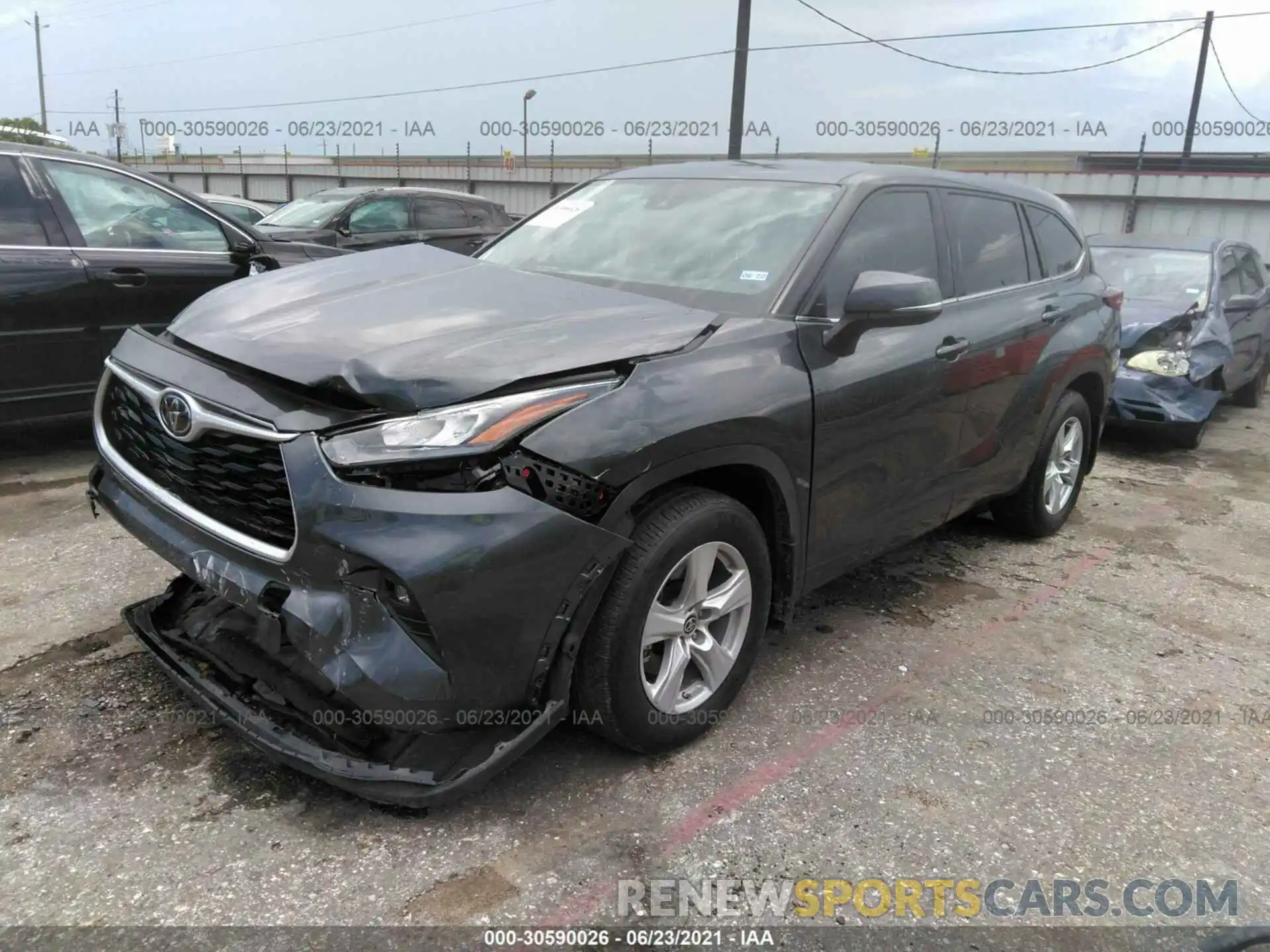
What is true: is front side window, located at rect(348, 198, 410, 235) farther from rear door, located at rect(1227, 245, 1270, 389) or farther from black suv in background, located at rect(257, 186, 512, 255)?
rear door, located at rect(1227, 245, 1270, 389)

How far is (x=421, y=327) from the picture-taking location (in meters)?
2.55

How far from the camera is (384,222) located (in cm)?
1088

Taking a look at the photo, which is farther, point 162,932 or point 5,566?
point 5,566

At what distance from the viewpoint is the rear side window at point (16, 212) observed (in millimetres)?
4797

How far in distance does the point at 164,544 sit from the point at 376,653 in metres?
0.86

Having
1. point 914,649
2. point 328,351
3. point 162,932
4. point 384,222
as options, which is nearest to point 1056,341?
point 914,649

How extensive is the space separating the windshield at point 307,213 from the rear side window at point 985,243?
26.8 ft

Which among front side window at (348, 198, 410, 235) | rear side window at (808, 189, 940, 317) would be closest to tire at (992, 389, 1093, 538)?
rear side window at (808, 189, 940, 317)

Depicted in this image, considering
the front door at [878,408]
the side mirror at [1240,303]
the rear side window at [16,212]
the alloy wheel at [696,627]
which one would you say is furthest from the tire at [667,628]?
the side mirror at [1240,303]

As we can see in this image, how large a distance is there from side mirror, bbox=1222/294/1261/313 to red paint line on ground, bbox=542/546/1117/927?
4.98 m

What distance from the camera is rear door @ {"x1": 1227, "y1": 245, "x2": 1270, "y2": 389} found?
7812 millimetres

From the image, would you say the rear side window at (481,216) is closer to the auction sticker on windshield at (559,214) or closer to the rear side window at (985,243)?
the auction sticker on windshield at (559,214)

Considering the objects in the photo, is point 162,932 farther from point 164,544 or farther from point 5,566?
point 5,566

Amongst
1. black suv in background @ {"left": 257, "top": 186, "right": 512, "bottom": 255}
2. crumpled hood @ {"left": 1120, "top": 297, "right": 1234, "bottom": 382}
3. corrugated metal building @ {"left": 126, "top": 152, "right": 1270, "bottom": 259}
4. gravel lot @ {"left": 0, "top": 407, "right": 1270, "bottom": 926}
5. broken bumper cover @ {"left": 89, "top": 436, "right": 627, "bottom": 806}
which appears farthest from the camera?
corrugated metal building @ {"left": 126, "top": 152, "right": 1270, "bottom": 259}
